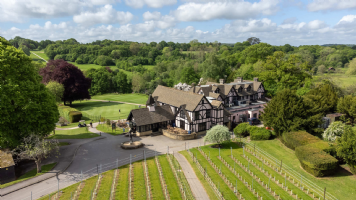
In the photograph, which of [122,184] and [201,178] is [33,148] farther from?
[201,178]

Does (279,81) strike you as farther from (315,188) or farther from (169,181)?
(169,181)

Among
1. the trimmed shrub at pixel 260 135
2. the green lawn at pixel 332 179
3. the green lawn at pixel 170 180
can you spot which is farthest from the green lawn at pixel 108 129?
the green lawn at pixel 332 179

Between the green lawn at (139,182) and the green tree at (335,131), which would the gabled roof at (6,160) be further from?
the green tree at (335,131)

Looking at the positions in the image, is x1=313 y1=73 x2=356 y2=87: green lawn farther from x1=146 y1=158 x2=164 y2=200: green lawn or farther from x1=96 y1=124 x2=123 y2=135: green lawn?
x1=96 y1=124 x2=123 y2=135: green lawn

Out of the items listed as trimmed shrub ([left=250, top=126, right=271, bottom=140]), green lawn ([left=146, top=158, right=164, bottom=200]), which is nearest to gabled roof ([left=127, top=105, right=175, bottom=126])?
green lawn ([left=146, top=158, right=164, bottom=200])

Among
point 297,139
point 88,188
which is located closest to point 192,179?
point 88,188

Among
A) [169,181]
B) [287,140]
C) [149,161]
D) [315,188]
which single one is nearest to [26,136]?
[149,161]
